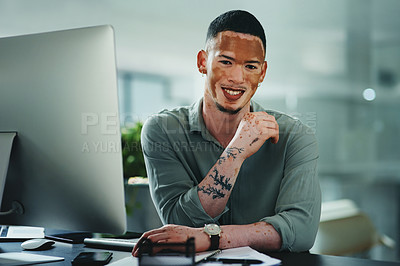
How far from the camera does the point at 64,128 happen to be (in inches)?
33.2

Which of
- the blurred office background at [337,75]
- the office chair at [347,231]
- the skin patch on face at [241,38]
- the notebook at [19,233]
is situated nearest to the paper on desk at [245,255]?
the notebook at [19,233]

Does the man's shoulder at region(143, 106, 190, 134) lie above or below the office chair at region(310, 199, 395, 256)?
above

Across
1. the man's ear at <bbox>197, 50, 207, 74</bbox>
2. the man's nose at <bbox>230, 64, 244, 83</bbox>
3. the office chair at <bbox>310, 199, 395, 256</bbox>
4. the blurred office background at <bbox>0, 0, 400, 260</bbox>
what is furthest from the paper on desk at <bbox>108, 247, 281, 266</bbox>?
the blurred office background at <bbox>0, 0, 400, 260</bbox>

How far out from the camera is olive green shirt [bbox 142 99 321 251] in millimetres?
1198

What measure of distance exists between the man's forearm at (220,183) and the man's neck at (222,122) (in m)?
0.21

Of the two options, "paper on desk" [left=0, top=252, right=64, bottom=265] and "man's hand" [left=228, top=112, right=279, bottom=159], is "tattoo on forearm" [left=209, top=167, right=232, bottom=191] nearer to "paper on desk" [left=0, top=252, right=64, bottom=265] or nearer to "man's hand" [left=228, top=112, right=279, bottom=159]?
"man's hand" [left=228, top=112, right=279, bottom=159]

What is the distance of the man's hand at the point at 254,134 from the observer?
1.23 meters

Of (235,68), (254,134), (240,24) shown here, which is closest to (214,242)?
(254,134)

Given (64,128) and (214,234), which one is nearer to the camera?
(64,128)

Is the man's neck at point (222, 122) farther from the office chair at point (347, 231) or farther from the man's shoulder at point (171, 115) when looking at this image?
the office chair at point (347, 231)

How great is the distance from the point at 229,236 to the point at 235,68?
653mm

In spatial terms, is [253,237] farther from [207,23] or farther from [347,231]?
[207,23]

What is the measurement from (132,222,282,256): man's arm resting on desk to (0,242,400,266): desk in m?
0.07

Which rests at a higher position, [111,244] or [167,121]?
[167,121]
